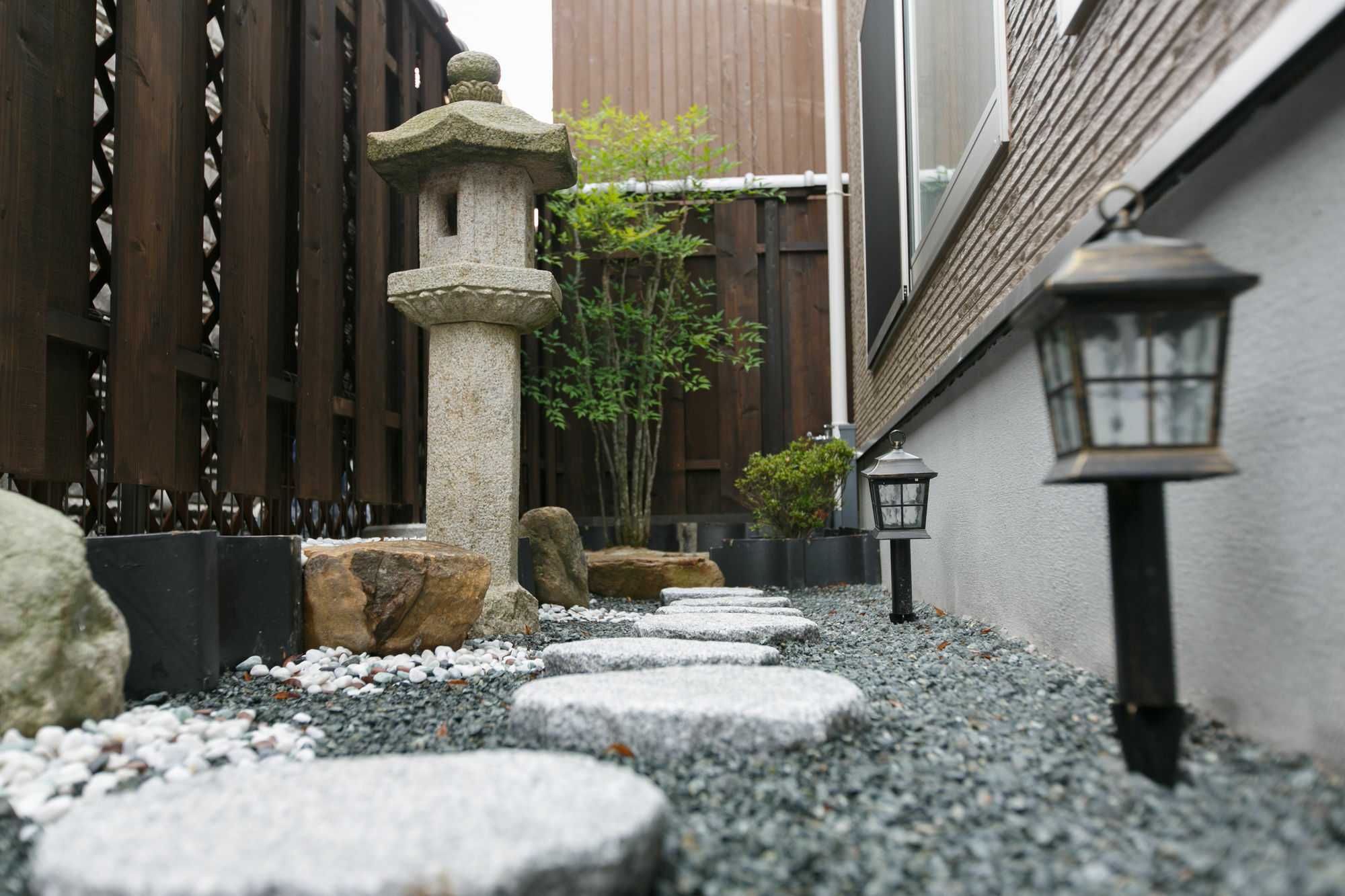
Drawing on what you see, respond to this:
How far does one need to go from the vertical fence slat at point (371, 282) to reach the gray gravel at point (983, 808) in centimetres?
281

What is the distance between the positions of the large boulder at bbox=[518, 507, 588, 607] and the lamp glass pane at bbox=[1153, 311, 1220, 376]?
146 inches

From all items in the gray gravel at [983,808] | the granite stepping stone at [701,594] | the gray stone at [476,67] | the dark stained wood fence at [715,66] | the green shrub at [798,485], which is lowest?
the granite stepping stone at [701,594]

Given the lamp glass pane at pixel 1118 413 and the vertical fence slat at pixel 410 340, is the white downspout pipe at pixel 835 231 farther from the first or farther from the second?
the lamp glass pane at pixel 1118 413

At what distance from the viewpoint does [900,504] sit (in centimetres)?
350

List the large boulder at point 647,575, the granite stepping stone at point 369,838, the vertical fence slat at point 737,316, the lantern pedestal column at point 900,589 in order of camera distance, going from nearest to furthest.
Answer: the granite stepping stone at point 369,838 → the lantern pedestal column at point 900,589 → the large boulder at point 647,575 → the vertical fence slat at point 737,316

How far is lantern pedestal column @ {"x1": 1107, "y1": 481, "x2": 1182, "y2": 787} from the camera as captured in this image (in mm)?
1299

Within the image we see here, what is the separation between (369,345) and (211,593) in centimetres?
261

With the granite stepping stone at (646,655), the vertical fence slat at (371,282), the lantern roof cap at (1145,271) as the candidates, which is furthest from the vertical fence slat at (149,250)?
the lantern roof cap at (1145,271)

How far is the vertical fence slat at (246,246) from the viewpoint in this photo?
3.48m

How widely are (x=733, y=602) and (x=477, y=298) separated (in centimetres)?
186

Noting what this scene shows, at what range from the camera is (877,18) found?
5629 millimetres

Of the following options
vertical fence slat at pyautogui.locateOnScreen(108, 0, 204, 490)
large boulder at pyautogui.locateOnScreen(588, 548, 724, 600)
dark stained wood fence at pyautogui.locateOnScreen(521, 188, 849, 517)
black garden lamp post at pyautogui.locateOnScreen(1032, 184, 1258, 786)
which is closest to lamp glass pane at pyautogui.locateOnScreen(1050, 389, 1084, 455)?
black garden lamp post at pyautogui.locateOnScreen(1032, 184, 1258, 786)

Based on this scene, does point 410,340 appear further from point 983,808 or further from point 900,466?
point 983,808

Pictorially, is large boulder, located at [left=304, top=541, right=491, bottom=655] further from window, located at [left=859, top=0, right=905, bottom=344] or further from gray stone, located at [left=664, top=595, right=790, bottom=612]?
window, located at [left=859, top=0, right=905, bottom=344]
